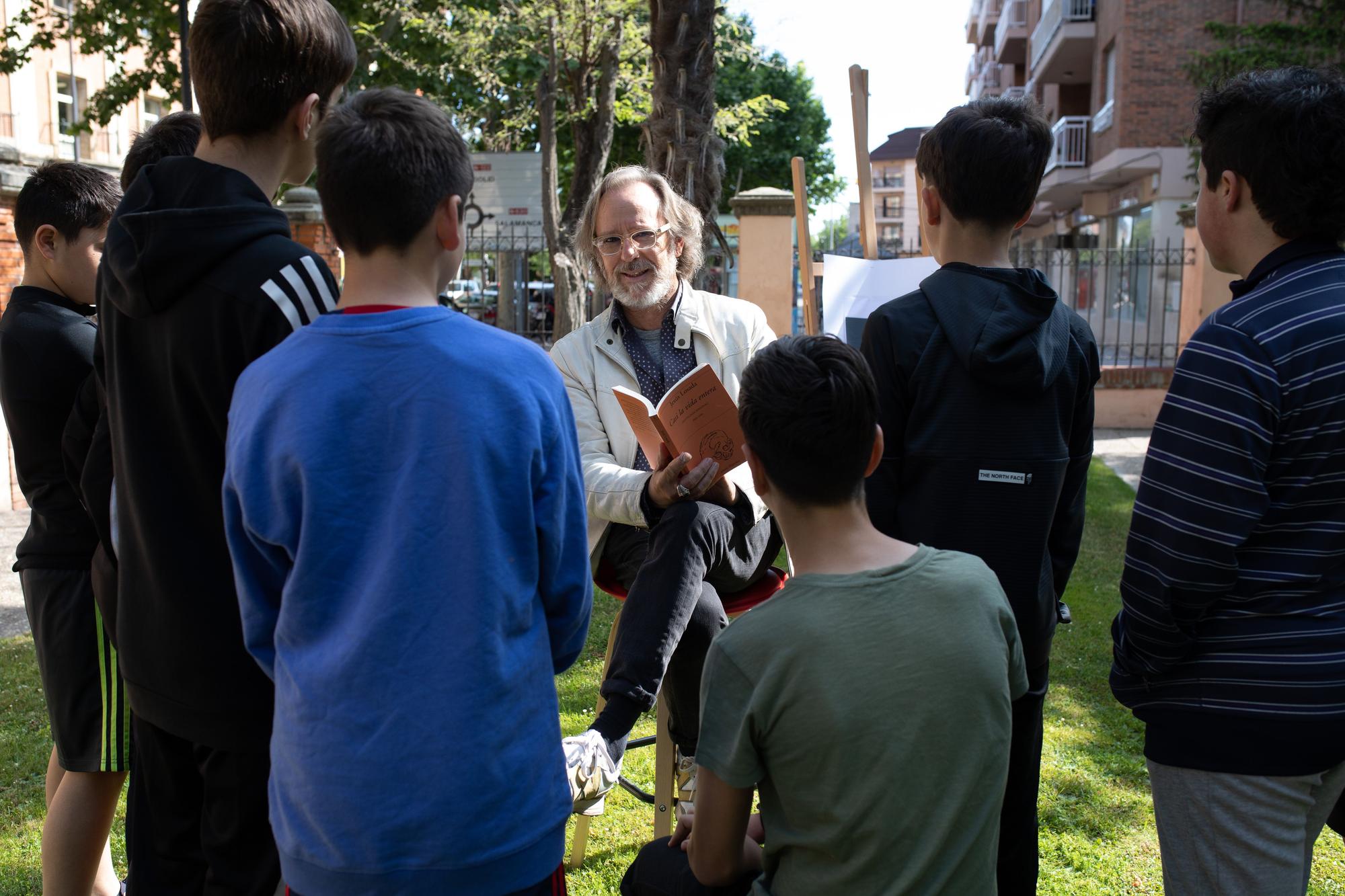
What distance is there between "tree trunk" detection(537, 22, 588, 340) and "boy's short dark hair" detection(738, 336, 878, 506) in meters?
9.88

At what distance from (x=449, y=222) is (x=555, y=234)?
12001 mm

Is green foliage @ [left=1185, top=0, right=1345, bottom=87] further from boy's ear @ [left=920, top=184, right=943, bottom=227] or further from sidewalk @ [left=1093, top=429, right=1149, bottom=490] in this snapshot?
boy's ear @ [left=920, top=184, right=943, bottom=227]

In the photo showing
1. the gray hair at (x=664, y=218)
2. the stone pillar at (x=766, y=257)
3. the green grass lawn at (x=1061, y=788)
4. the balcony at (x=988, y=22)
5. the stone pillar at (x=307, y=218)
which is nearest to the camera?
the green grass lawn at (x=1061, y=788)

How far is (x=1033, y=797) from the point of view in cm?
229

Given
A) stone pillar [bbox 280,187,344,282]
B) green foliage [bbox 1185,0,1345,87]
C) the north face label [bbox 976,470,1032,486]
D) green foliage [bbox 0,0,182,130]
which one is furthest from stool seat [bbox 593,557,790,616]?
green foliage [bbox 0,0,182,130]

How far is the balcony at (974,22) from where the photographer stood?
54.5 m

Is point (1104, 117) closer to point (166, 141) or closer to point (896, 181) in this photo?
point (166, 141)

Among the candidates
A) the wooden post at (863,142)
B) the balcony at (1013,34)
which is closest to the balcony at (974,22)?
the balcony at (1013,34)

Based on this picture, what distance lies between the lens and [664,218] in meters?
3.33

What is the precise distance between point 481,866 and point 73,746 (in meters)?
1.34

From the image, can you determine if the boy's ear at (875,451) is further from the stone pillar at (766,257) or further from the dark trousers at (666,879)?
the stone pillar at (766,257)

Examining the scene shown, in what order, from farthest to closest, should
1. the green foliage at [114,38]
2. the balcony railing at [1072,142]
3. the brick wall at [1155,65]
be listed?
the balcony railing at [1072,142], the brick wall at [1155,65], the green foliage at [114,38]

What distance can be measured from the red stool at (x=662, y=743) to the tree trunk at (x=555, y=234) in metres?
8.55

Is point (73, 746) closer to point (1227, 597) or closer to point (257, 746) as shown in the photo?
point (257, 746)
